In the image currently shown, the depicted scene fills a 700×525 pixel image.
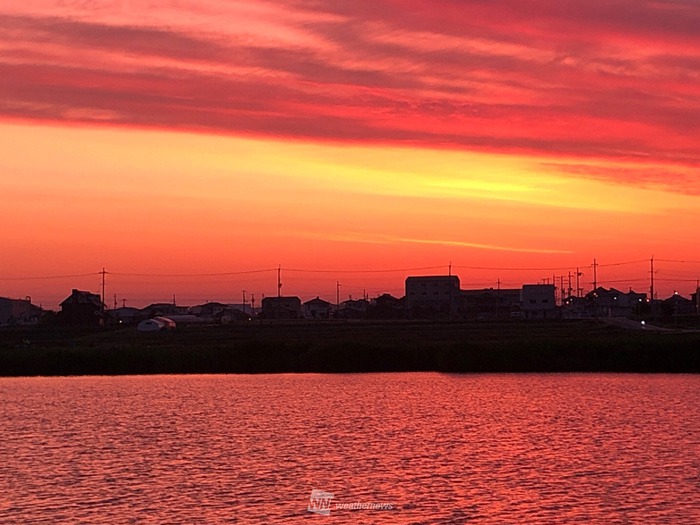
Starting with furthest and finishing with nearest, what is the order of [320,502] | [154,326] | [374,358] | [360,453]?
[154,326] < [374,358] < [360,453] < [320,502]

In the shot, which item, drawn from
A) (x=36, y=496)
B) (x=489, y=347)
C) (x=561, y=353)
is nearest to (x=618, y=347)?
(x=561, y=353)

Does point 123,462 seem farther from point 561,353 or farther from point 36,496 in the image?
point 561,353

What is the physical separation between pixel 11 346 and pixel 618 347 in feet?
242

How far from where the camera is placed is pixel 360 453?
53.2m

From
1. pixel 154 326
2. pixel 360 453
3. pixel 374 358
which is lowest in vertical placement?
pixel 360 453

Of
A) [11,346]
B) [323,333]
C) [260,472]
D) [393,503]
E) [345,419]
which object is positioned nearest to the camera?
[393,503]

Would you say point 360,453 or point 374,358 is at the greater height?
point 374,358

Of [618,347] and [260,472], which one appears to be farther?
[618,347]

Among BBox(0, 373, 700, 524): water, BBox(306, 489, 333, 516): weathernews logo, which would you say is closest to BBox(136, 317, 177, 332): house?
BBox(0, 373, 700, 524): water

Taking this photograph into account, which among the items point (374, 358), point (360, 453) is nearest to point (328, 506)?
point (360, 453)

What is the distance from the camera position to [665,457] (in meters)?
50.1

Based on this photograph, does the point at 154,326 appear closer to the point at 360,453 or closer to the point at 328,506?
the point at 360,453

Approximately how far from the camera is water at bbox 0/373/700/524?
128ft

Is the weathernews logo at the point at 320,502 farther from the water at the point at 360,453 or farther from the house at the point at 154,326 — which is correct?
the house at the point at 154,326
